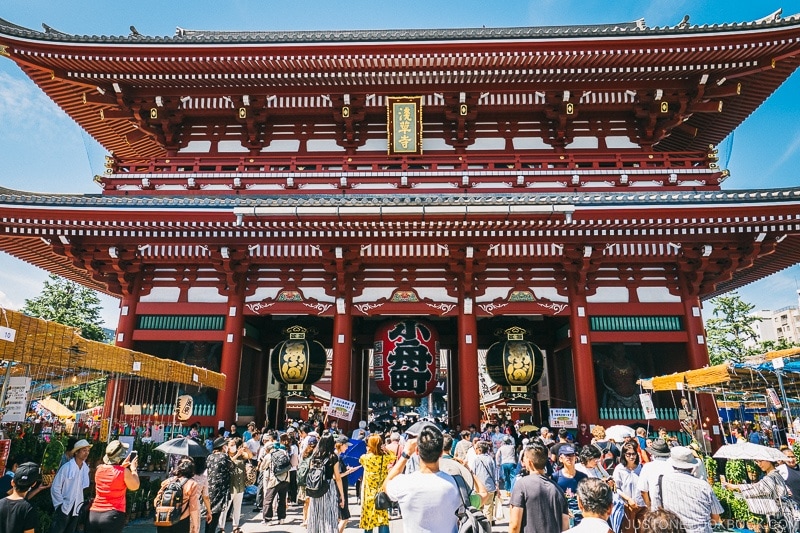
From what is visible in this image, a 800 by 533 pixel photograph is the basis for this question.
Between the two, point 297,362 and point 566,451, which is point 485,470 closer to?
point 566,451

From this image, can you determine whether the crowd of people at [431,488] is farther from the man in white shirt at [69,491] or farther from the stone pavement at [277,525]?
the stone pavement at [277,525]

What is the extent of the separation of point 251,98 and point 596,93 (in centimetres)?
1072

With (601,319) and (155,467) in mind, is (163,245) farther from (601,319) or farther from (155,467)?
(601,319)

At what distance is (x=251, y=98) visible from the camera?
15.1 meters

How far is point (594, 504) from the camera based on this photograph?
10.9 ft

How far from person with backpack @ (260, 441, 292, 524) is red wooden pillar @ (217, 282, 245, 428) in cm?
399

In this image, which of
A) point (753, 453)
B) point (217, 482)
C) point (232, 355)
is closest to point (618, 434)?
point (753, 453)

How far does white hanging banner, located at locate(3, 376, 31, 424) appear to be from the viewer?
7.15 meters

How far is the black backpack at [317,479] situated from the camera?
6.94 m

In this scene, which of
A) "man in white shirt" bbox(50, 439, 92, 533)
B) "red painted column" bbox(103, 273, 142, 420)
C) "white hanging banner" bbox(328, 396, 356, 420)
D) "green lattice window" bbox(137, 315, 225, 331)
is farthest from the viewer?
"green lattice window" bbox(137, 315, 225, 331)

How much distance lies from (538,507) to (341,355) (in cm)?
959

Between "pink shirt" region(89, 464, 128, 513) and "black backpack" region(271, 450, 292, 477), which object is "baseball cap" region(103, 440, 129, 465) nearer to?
"pink shirt" region(89, 464, 128, 513)

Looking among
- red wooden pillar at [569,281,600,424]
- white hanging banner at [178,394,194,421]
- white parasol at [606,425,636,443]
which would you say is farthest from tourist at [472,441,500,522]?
white hanging banner at [178,394,194,421]

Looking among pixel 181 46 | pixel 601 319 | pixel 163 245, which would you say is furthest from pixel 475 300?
pixel 181 46
